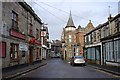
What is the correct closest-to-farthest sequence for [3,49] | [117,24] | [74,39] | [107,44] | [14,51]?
[3,49] < [14,51] < [117,24] < [107,44] < [74,39]

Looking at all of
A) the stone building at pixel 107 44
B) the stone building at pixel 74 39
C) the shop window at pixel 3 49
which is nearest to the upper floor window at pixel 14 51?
the shop window at pixel 3 49

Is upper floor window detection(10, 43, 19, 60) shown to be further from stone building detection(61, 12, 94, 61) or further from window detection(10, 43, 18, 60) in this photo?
stone building detection(61, 12, 94, 61)

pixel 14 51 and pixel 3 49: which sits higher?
pixel 3 49

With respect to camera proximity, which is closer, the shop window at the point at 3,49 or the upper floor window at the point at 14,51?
the shop window at the point at 3,49

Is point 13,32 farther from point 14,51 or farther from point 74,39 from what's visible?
point 74,39

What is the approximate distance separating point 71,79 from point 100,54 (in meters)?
21.4

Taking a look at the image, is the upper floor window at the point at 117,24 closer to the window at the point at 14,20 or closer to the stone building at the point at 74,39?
the window at the point at 14,20

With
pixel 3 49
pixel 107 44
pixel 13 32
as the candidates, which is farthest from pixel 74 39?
pixel 3 49

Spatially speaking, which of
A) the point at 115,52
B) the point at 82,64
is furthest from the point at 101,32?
the point at 115,52

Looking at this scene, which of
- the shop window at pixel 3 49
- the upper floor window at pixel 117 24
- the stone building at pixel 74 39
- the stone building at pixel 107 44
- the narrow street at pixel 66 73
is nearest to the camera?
the narrow street at pixel 66 73

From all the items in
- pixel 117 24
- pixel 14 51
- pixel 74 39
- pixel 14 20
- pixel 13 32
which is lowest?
pixel 14 51

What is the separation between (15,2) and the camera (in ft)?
71.4

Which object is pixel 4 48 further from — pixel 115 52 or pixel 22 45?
pixel 115 52

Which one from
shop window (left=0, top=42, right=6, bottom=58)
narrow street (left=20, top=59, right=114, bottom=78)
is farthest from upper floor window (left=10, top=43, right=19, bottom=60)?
shop window (left=0, top=42, right=6, bottom=58)
